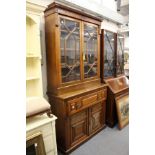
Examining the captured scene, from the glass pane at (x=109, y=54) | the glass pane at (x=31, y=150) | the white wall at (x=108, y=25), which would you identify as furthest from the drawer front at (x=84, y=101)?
the white wall at (x=108, y=25)

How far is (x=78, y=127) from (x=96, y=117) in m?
0.50

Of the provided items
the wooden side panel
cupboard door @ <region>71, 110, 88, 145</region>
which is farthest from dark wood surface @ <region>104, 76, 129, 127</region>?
the wooden side panel

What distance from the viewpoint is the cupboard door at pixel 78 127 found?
2.37 meters

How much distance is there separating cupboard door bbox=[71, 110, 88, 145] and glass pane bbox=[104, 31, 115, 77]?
3.59 feet

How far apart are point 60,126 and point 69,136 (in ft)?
0.66

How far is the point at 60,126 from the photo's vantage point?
7.50 feet

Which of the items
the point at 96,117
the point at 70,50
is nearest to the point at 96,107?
the point at 96,117

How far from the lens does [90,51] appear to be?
2818 millimetres

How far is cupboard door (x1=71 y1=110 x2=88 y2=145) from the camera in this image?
237 cm

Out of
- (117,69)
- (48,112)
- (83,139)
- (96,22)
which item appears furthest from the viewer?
(117,69)

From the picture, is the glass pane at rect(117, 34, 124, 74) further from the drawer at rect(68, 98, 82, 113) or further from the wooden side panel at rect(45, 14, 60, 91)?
the wooden side panel at rect(45, 14, 60, 91)
